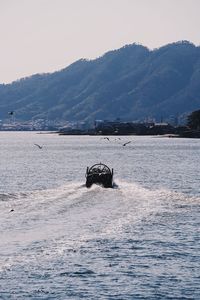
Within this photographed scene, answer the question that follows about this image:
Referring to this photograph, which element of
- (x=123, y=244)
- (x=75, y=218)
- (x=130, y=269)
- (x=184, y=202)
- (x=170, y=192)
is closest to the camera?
(x=130, y=269)

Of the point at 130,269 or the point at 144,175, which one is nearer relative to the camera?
the point at 130,269

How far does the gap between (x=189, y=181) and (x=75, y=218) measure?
158ft

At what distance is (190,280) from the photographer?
36.2m

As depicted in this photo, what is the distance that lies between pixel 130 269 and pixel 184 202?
3256cm

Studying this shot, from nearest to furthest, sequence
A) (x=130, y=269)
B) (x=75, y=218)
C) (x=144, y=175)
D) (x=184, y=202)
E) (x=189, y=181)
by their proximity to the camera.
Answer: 1. (x=130, y=269)
2. (x=75, y=218)
3. (x=184, y=202)
4. (x=189, y=181)
5. (x=144, y=175)

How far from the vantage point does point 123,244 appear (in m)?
45.1

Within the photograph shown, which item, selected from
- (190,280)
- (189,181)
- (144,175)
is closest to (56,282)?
(190,280)

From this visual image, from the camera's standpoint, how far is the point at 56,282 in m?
35.3

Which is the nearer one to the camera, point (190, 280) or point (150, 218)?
point (190, 280)

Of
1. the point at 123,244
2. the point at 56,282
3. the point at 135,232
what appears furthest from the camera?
the point at 135,232

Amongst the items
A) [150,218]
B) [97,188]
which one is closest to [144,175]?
[97,188]

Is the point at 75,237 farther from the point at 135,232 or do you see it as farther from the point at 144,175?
the point at 144,175

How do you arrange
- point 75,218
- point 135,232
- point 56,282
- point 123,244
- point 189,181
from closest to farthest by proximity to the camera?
point 56,282 → point 123,244 → point 135,232 → point 75,218 → point 189,181

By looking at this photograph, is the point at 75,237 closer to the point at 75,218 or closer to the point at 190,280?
the point at 75,218
